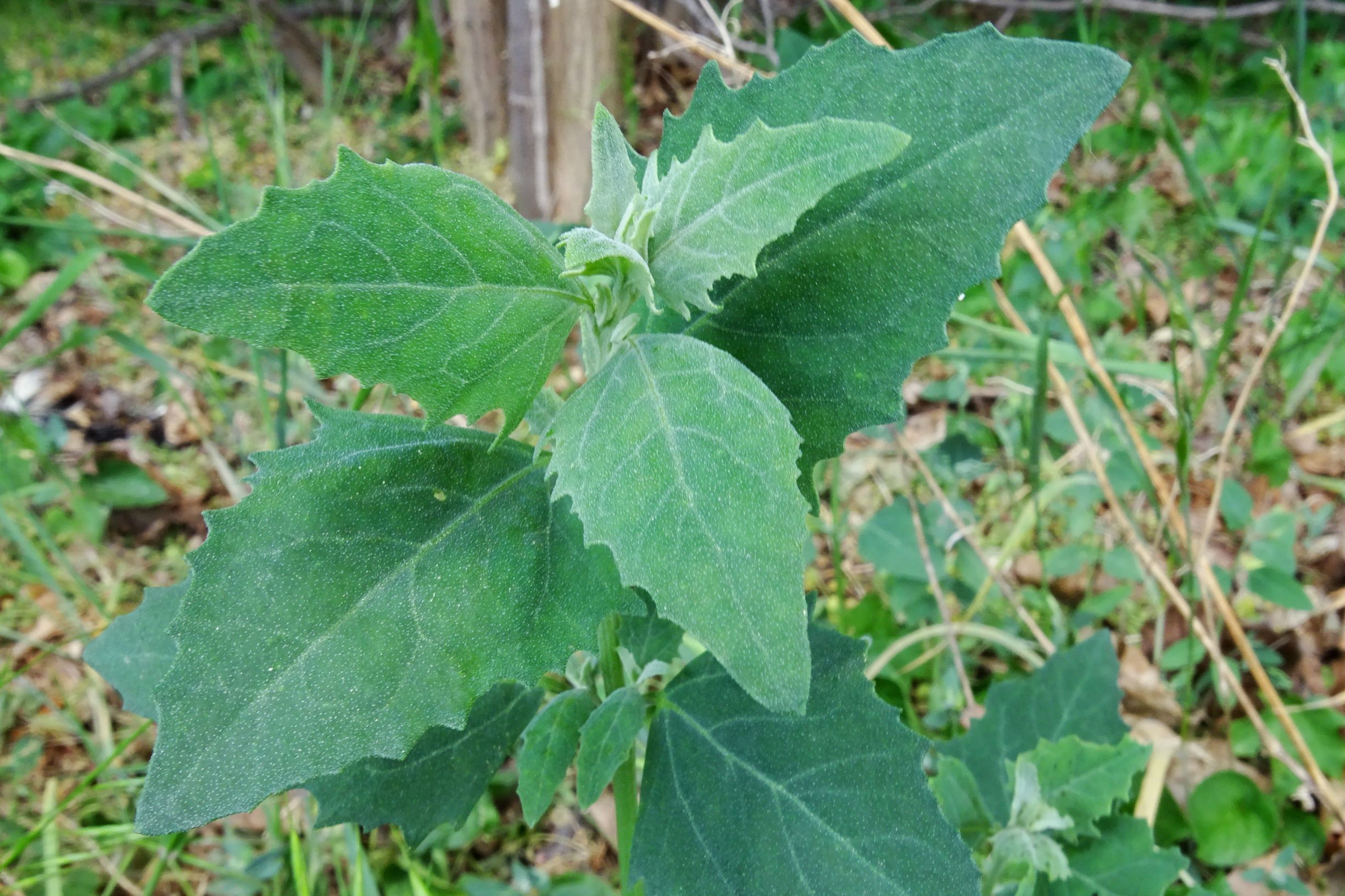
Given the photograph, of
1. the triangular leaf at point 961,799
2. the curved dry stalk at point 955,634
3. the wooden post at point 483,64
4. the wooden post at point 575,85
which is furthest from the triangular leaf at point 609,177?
the wooden post at point 483,64

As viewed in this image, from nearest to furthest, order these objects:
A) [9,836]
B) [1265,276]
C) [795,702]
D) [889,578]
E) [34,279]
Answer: [795,702] → [9,836] → [889,578] → [1265,276] → [34,279]

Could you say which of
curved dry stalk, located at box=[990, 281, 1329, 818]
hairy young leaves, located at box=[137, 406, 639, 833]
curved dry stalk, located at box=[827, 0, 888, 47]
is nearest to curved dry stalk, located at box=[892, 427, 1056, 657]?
curved dry stalk, located at box=[990, 281, 1329, 818]

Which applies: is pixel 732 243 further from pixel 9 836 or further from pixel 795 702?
pixel 9 836

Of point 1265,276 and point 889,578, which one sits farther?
point 1265,276

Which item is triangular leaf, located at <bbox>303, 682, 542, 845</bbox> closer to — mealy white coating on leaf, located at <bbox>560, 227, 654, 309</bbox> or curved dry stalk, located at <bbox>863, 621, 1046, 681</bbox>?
mealy white coating on leaf, located at <bbox>560, 227, 654, 309</bbox>

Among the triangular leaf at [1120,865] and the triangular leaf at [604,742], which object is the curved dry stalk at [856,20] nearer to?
the triangular leaf at [604,742]

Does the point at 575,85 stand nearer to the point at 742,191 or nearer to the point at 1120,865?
the point at 742,191

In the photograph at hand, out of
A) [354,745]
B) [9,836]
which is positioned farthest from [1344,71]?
[9,836]
